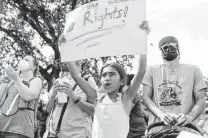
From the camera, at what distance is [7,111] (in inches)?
178

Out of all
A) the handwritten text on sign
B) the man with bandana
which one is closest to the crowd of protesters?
the man with bandana

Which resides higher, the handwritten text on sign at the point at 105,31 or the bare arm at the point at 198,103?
the handwritten text on sign at the point at 105,31

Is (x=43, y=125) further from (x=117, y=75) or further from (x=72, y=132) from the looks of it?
(x=117, y=75)

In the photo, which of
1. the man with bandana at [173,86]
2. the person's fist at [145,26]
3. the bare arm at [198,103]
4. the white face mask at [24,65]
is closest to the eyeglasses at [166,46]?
the man with bandana at [173,86]

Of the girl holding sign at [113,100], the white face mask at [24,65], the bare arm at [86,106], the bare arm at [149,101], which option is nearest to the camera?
the girl holding sign at [113,100]

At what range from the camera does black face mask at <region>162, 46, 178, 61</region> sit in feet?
13.1

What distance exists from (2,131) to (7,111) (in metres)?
0.21

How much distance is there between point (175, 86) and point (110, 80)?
0.66 m

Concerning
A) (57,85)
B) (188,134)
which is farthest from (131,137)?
(188,134)

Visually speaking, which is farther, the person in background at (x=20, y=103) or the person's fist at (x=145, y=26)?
Answer: the person in background at (x=20, y=103)

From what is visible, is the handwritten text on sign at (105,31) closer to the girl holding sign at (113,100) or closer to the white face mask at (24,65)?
the girl holding sign at (113,100)

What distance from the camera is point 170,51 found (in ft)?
13.1

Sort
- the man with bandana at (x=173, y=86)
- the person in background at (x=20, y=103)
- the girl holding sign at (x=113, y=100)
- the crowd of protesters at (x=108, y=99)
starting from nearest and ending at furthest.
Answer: the girl holding sign at (x=113, y=100) → the crowd of protesters at (x=108, y=99) → the man with bandana at (x=173, y=86) → the person in background at (x=20, y=103)

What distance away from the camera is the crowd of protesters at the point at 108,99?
144 inches
